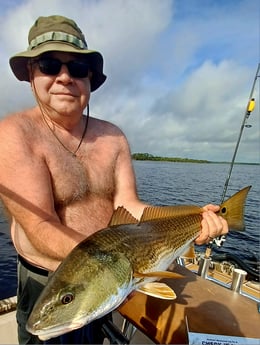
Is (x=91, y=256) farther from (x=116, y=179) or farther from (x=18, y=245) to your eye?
(x=116, y=179)

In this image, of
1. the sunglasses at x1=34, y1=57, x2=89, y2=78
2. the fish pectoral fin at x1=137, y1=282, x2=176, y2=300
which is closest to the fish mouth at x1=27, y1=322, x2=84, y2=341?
the fish pectoral fin at x1=137, y1=282, x2=176, y2=300

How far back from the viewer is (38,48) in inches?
107

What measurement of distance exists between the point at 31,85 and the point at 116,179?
1287 mm

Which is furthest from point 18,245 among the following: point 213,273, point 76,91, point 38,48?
point 213,273

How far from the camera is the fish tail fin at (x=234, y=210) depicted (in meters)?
3.05

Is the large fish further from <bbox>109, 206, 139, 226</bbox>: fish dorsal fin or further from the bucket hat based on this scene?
the bucket hat

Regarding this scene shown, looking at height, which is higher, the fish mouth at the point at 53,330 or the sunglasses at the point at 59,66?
the sunglasses at the point at 59,66

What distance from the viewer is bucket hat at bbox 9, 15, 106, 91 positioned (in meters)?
2.70

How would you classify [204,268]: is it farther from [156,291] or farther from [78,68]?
[78,68]

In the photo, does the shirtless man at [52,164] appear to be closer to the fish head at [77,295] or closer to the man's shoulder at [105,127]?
the man's shoulder at [105,127]

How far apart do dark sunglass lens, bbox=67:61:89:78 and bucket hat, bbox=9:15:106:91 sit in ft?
0.34

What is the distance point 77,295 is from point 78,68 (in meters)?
2.10

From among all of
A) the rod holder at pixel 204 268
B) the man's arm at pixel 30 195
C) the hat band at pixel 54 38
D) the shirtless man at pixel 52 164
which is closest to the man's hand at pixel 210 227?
the shirtless man at pixel 52 164

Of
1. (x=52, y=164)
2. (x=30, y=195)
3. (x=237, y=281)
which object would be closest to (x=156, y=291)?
(x=30, y=195)
